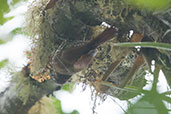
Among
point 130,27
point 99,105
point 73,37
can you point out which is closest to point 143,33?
point 130,27

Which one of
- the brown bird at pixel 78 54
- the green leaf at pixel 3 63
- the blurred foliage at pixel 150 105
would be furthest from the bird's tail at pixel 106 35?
the green leaf at pixel 3 63

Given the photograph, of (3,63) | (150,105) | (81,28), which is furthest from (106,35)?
(3,63)

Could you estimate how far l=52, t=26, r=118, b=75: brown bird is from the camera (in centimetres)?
86

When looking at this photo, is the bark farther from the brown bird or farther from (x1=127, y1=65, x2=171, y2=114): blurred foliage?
(x1=127, y1=65, x2=171, y2=114): blurred foliage

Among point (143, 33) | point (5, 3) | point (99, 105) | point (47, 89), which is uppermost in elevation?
point (5, 3)

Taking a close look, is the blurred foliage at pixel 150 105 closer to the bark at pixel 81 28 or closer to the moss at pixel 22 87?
the bark at pixel 81 28

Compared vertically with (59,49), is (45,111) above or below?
below

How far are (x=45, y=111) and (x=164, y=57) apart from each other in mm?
567

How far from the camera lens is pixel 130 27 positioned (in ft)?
2.69

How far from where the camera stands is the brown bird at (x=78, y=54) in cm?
86

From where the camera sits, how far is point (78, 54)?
35.6 inches

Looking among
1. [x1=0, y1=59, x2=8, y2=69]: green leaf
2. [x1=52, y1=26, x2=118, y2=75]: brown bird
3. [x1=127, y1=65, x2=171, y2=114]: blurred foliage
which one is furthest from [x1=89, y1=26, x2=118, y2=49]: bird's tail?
[x1=0, y1=59, x2=8, y2=69]: green leaf

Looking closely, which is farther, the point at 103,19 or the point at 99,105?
the point at 99,105

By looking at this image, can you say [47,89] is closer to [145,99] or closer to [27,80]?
[27,80]
